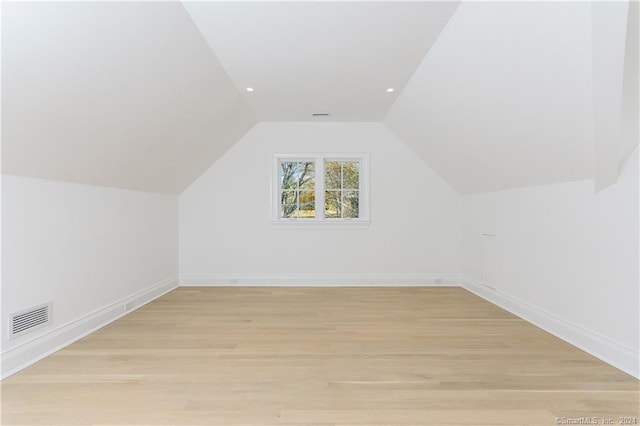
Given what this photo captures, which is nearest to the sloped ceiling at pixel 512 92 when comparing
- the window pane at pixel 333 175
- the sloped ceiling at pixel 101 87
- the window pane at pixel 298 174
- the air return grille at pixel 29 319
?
the window pane at pixel 333 175

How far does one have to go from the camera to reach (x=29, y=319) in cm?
227

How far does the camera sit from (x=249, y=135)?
15.5 ft

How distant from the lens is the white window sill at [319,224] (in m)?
4.70

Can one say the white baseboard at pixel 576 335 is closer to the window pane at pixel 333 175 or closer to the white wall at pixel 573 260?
the white wall at pixel 573 260

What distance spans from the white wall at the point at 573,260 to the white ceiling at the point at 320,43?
64.2 inches

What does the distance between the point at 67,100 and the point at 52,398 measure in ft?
5.65

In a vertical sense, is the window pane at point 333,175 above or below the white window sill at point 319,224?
above

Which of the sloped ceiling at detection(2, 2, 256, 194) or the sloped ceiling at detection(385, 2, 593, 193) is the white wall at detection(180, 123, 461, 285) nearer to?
the sloped ceiling at detection(385, 2, 593, 193)

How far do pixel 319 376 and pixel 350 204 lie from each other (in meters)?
3.09

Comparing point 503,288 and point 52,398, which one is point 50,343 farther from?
point 503,288

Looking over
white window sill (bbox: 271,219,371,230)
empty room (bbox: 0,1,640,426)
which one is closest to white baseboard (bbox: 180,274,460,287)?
empty room (bbox: 0,1,640,426)

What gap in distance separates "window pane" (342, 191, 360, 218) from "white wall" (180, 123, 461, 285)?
0.28 m

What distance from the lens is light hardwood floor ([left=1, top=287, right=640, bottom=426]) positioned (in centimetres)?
171

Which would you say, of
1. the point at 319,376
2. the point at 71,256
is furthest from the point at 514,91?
the point at 71,256
